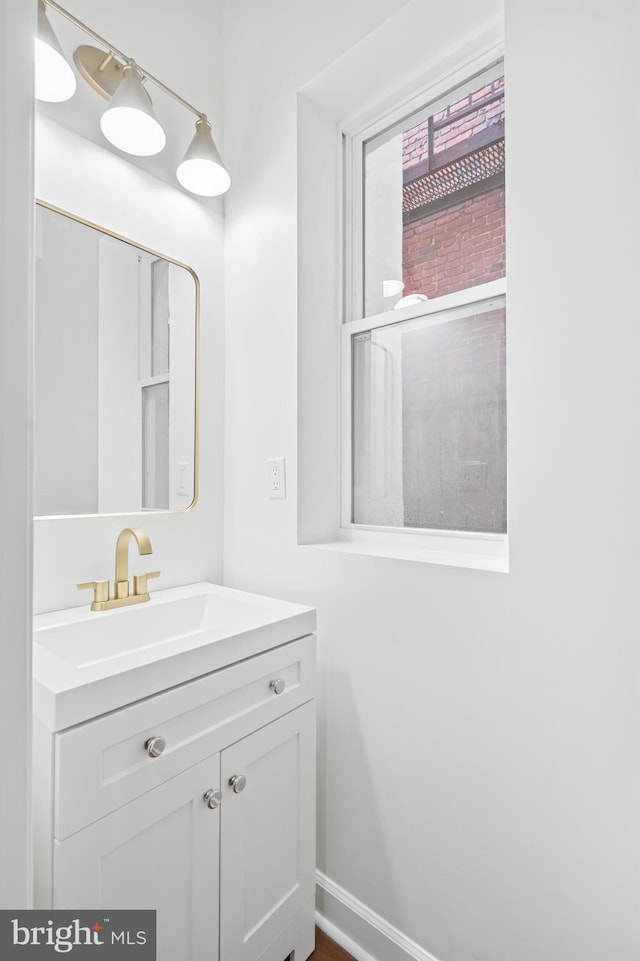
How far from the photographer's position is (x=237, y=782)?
1006 mm

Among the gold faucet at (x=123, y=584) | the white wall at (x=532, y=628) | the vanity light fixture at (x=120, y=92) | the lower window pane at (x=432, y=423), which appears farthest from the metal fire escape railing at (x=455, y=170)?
the gold faucet at (x=123, y=584)

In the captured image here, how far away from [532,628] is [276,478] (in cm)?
79

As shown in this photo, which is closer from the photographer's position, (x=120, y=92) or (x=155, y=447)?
(x=120, y=92)

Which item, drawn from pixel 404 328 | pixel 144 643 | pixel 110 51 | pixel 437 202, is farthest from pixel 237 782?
pixel 110 51

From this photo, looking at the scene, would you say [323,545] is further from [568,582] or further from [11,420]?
[11,420]

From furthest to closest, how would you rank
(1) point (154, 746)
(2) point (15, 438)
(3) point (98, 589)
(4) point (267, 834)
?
1. (3) point (98, 589)
2. (4) point (267, 834)
3. (1) point (154, 746)
4. (2) point (15, 438)

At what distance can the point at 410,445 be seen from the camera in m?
1.38

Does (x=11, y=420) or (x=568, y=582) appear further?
(x=568, y=582)

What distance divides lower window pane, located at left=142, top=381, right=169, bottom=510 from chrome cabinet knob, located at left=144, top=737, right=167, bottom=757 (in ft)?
2.31

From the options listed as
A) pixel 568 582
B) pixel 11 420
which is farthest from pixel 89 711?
pixel 568 582

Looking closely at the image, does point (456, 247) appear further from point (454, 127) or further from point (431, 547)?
point (431, 547)

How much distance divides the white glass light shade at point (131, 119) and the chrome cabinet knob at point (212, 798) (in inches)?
61.1

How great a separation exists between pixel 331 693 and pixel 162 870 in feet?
1.83

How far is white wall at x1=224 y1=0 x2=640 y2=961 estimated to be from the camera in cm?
87
